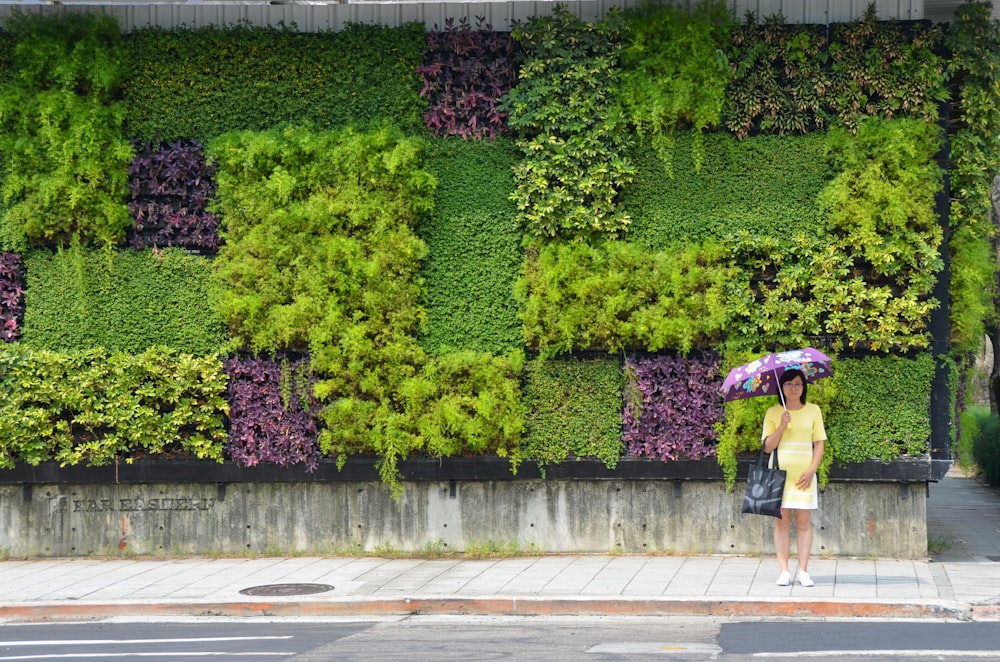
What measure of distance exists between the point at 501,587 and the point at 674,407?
310 centimetres

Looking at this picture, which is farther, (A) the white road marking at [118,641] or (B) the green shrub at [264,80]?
(B) the green shrub at [264,80]

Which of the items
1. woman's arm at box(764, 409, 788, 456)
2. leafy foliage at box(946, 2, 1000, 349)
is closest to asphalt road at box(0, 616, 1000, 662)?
woman's arm at box(764, 409, 788, 456)

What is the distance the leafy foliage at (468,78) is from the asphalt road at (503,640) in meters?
5.58

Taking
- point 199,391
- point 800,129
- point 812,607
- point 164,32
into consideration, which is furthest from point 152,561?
point 800,129

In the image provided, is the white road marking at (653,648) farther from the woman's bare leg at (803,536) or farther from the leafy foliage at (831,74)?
the leafy foliage at (831,74)

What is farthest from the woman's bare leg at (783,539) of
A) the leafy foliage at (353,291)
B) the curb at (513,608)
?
the leafy foliage at (353,291)

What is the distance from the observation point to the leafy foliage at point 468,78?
14.4 meters

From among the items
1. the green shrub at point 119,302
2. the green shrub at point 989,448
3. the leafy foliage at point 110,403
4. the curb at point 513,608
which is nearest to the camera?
the curb at point 513,608

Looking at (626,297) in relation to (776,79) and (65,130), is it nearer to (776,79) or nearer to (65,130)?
(776,79)

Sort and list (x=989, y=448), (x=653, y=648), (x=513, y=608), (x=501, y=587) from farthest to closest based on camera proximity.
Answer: (x=989, y=448), (x=501, y=587), (x=513, y=608), (x=653, y=648)

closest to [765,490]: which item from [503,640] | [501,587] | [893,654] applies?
[501,587]

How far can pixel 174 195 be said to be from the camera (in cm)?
1469

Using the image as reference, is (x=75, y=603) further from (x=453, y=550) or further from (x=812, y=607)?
(x=812, y=607)

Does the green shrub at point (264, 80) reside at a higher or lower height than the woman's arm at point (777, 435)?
higher
